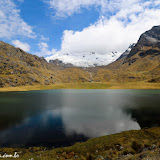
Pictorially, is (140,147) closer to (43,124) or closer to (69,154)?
(69,154)

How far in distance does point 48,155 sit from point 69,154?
3377mm

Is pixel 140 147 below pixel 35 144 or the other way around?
the other way around

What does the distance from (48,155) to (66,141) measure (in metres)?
6.58

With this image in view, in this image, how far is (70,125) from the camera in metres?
32.2

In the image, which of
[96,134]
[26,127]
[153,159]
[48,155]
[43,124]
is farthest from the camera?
[43,124]

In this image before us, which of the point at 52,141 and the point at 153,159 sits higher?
the point at 153,159

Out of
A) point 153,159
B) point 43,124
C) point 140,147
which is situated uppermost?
point 153,159

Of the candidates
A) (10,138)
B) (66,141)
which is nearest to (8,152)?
(10,138)

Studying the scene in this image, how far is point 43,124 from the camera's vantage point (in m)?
33.2

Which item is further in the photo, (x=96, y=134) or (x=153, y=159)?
(x=96, y=134)

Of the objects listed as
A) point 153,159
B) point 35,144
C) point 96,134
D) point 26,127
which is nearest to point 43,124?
point 26,127

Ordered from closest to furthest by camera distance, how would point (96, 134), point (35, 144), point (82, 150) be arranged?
point (82, 150) < point (35, 144) < point (96, 134)

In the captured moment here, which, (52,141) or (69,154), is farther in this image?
(52,141)

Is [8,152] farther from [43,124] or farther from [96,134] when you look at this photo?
[96,134]
